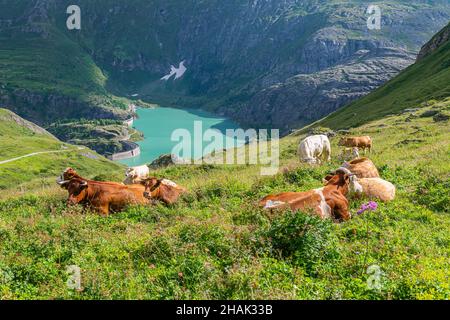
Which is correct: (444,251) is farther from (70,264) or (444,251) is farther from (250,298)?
(70,264)

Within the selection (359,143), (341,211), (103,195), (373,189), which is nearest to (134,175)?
(103,195)

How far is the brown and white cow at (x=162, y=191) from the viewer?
15055mm

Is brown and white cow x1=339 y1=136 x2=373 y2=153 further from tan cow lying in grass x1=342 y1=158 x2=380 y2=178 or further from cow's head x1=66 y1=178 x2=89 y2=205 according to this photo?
cow's head x1=66 y1=178 x2=89 y2=205

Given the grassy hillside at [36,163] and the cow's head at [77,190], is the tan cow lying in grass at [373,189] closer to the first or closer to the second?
the cow's head at [77,190]

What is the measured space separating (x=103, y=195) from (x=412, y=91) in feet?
205

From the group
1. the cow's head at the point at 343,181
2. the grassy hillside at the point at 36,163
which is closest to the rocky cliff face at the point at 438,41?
the cow's head at the point at 343,181

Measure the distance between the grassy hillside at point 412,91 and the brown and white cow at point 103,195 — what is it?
46.6 m

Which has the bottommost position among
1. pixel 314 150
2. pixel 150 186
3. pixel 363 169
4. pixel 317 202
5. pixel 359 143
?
pixel 317 202

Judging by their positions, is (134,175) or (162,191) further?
(134,175)

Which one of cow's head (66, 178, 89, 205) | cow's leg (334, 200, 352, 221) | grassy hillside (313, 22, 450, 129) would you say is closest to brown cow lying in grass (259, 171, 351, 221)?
cow's leg (334, 200, 352, 221)

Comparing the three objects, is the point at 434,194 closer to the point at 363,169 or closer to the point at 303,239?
→ the point at 363,169

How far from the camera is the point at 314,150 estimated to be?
78.3 feet
